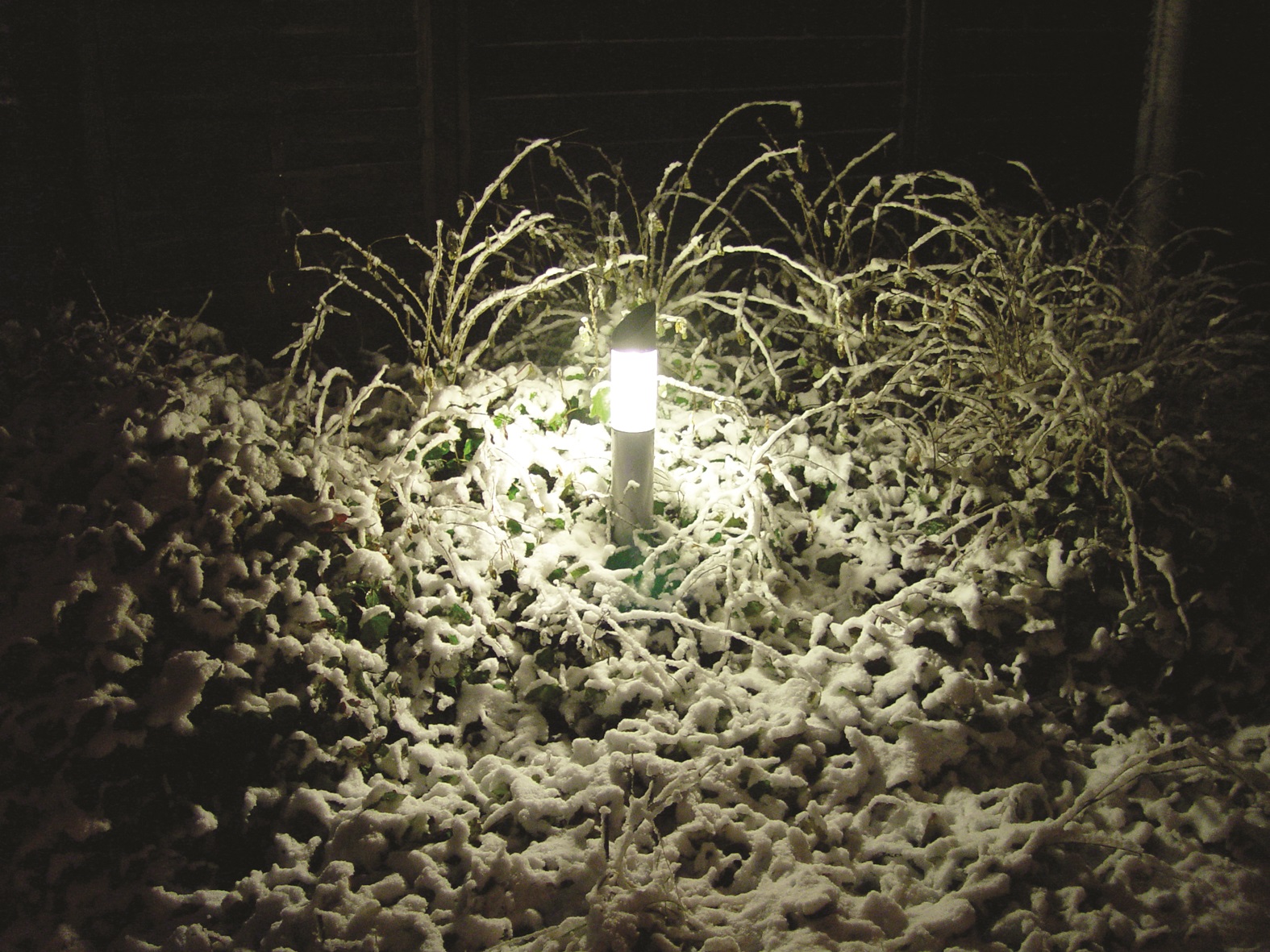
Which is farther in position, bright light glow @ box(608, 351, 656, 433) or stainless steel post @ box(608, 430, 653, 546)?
stainless steel post @ box(608, 430, 653, 546)

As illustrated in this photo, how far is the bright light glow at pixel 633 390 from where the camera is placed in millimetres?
2842

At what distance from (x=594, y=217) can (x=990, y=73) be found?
8.92ft

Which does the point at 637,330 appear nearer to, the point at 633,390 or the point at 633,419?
the point at 633,390

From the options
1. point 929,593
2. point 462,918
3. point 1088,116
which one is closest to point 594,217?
point 929,593

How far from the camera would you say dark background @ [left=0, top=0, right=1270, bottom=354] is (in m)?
3.58

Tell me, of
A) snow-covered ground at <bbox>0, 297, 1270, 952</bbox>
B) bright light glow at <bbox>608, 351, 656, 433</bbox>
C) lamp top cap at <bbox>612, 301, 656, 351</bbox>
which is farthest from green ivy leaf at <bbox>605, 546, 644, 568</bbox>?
lamp top cap at <bbox>612, 301, 656, 351</bbox>

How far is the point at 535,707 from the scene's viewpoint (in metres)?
2.74

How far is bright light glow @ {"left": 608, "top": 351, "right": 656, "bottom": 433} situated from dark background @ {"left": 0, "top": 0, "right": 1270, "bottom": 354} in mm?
1809

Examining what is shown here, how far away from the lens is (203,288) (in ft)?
12.9

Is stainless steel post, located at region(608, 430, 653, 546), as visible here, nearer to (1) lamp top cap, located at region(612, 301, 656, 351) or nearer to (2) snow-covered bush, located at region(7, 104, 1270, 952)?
(2) snow-covered bush, located at region(7, 104, 1270, 952)

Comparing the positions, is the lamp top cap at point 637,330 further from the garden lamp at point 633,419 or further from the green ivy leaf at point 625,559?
the green ivy leaf at point 625,559

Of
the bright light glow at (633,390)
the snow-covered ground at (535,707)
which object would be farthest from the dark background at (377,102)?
the bright light glow at (633,390)

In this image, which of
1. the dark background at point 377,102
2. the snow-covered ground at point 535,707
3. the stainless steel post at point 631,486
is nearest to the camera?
the snow-covered ground at point 535,707

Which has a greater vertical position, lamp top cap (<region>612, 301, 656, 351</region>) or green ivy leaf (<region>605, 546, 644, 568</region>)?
lamp top cap (<region>612, 301, 656, 351</region>)
